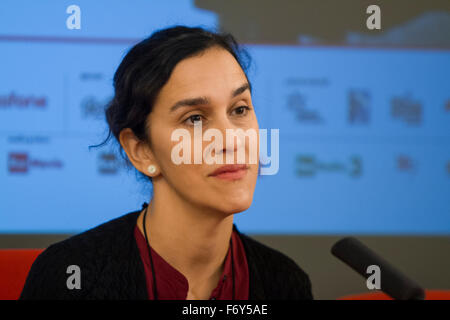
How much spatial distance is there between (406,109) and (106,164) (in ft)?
4.49

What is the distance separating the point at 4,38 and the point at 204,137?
1484 mm

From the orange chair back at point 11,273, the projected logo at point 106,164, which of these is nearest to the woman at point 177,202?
the orange chair back at point 11,273

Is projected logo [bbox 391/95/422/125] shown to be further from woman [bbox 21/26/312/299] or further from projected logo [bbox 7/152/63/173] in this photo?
projected logo [bbox 7/152/63/173]

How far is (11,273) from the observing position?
1399mm

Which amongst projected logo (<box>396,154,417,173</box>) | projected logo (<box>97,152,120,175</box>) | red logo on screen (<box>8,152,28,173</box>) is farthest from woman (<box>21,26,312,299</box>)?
projected logo (<box>396,154,417,173</box>)

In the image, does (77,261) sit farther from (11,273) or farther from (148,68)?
(148,68)

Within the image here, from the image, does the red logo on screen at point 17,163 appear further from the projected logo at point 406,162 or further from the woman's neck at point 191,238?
the projected logo at point 406,162

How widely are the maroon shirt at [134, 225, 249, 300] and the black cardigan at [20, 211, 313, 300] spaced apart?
16mm

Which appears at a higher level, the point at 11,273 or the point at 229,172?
the point at 229,172

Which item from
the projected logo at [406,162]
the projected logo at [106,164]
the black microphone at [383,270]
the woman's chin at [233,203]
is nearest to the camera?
the black microphone at [383,270]

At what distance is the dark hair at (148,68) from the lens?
108cm

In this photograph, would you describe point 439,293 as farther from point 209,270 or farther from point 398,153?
point 398,153

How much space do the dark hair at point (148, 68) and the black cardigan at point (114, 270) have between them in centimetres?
28

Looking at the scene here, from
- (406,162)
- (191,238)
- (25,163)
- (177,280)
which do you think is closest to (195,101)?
(191,238)
